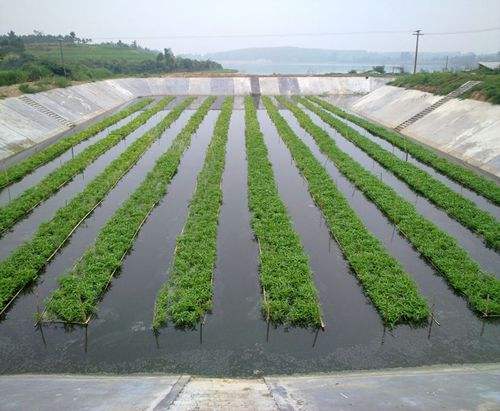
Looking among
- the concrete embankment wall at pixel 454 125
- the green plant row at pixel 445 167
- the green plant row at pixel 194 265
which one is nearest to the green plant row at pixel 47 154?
the green plant row at pixel 194 265

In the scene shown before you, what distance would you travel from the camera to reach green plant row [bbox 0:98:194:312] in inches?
480

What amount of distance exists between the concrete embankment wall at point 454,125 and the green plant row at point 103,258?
17.8 m

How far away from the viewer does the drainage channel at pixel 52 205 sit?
14906 millimetres

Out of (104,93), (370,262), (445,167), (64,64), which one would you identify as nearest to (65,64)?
(64,64)

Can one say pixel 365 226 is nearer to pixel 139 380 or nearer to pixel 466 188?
pixel 466 188

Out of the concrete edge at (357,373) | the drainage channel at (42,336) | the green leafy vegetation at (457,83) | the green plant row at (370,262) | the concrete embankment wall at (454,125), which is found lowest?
the concrete edge at (357,373)

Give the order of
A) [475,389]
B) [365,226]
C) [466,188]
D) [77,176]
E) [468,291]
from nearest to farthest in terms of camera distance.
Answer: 1. [475,389]
2. [468,291]
3. [365,226]
4. [466,188]
5. [77,176]

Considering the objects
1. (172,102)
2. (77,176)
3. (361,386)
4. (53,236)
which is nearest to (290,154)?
(77,176)

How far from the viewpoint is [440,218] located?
1703cm

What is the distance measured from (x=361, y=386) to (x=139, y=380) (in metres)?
4.63

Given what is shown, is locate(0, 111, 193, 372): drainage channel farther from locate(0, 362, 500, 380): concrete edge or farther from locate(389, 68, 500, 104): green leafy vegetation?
locate(389, 68, 500, 104): green leafy vegetation

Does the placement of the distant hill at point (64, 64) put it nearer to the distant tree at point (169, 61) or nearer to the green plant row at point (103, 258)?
the distant tree at point (169, 61)

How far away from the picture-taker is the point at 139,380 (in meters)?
8.85

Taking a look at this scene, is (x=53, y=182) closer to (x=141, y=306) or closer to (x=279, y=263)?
(x=141, y=306)
